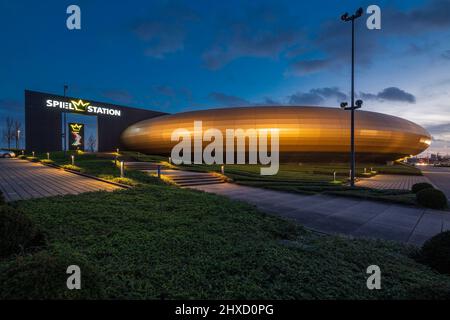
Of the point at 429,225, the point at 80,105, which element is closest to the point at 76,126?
the point at 80,105

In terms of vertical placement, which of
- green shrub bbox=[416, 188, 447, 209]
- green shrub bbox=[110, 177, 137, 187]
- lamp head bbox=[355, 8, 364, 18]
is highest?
lamp head bbox=[355, 8, 364, 18]

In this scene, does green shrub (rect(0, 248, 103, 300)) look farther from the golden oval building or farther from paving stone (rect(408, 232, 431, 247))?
the golden oval building

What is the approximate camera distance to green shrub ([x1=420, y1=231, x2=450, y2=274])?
14.5 feet

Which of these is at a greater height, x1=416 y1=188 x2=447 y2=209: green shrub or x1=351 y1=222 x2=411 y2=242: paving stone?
x1=416 y1=188 x2=447 y2=209: green shrub

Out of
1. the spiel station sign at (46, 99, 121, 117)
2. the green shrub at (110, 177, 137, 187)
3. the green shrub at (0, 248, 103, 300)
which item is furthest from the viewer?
the spiel station sign at (46, 99, 121, 117)

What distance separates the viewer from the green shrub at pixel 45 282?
2.09m

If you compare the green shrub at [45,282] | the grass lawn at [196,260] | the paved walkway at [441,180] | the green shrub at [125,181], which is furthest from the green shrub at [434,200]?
the green shrub at [125,181]

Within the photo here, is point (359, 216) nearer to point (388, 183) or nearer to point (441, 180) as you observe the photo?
point (388, 183)

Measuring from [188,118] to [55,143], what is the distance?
26.9 meters

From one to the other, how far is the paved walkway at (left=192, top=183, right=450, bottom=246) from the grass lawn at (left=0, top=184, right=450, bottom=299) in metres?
1.53

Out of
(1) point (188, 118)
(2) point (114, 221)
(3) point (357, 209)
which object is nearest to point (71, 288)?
(2) point (114, 221)

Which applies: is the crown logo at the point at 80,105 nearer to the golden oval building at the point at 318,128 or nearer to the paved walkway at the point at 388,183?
the golden oval building at the point at 318,128

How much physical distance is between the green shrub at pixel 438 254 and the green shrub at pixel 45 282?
6.15 m

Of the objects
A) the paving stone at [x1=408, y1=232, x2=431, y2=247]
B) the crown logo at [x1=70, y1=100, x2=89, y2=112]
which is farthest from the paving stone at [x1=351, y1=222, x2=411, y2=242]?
the crown logo at [x1=70, y1=100, x2=89, y2=112]
